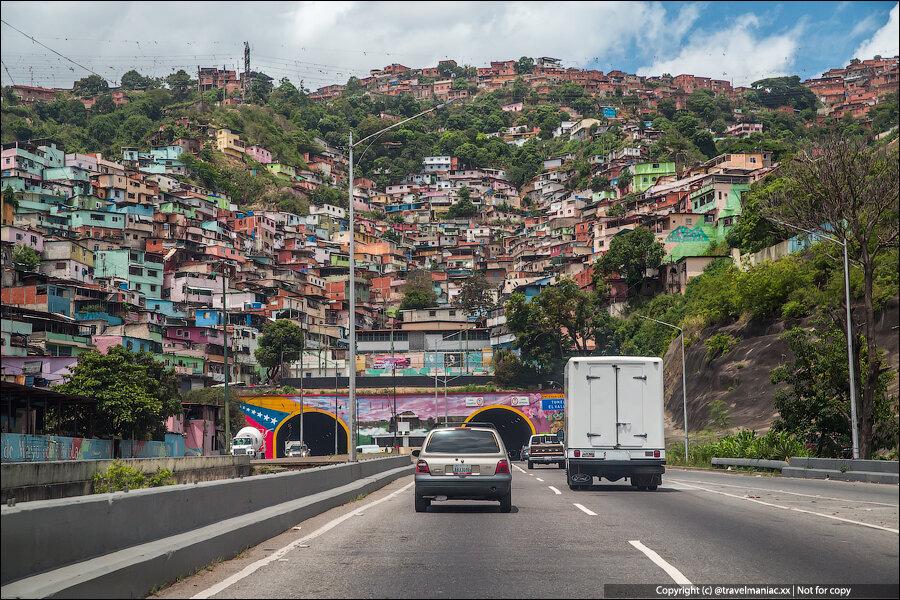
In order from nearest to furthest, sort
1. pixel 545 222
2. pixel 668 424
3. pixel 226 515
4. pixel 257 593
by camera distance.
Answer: pixel 257 593, pixel 226 515, pixel 668 424, pixel 545 222

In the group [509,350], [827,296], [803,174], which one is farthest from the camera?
[509,350]

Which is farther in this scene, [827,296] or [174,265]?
[174,265]

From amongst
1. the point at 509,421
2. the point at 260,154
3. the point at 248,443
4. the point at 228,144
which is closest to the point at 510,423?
the point at 509,421

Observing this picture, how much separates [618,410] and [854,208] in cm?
878

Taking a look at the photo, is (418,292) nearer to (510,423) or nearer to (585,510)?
(510,423)

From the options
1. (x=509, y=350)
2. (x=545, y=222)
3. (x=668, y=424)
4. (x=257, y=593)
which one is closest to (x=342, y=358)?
(x=509, y=350)

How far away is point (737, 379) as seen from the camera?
60125 millimetres

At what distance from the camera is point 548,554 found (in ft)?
37.3

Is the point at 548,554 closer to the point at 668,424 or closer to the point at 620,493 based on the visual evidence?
the point at 620,493

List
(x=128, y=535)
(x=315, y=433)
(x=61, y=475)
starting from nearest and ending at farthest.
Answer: (x=128, y=535) → (x=61, y=475) → (x=315, y=433)

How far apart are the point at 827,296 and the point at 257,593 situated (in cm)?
4322

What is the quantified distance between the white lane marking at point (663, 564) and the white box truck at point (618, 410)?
37.0ft

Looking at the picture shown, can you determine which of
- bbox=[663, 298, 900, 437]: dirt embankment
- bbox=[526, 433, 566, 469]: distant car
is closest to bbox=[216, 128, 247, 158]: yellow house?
bbox=[663, 298, 900, 437]: dirt embankment

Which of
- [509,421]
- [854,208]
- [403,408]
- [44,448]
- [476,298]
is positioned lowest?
[509,421]
